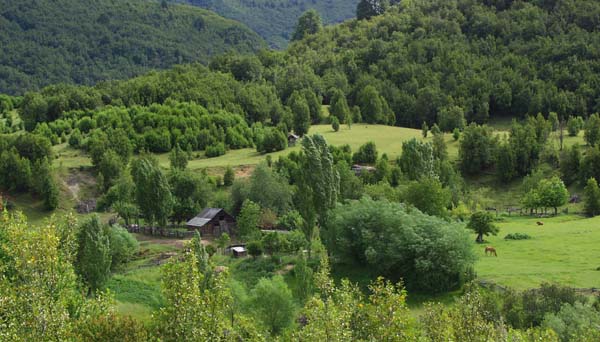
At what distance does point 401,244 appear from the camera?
44625 millimetres

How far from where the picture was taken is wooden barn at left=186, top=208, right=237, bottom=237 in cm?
6147

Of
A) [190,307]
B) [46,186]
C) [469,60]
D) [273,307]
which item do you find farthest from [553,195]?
[469,60]

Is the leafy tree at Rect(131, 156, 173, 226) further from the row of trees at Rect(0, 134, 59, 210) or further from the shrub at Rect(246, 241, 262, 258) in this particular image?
the shrub at Rect(246, 241, 262, 258)

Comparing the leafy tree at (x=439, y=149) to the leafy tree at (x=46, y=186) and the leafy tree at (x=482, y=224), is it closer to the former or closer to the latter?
the leafy tree at (x=482, y=224)

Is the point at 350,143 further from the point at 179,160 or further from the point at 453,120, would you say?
the point at 179,160

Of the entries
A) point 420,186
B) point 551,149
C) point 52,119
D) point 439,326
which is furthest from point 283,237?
point 52,119

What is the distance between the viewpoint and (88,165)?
258 ft

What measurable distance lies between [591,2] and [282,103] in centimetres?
6019

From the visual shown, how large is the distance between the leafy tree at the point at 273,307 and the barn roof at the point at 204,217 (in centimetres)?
2630

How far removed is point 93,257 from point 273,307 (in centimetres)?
1185

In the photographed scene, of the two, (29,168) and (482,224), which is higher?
(482,224)

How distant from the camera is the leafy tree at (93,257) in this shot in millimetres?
40250

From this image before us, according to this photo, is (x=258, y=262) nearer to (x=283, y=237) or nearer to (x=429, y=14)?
(x=283, y=237)

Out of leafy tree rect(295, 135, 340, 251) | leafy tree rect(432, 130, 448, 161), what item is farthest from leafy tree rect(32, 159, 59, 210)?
leafy tree rect(432, 130, 448, 161)
